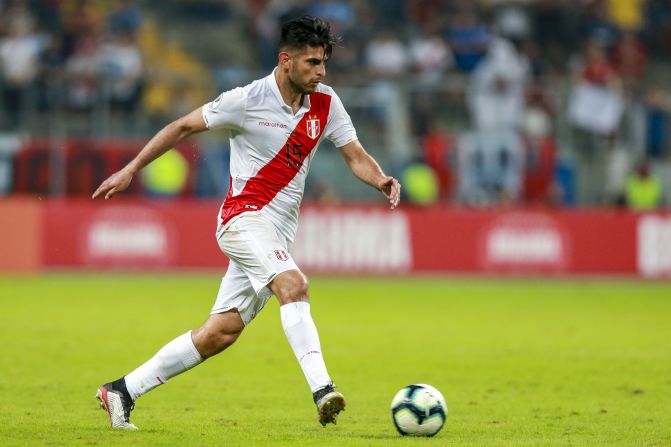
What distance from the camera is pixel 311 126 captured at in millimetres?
8148

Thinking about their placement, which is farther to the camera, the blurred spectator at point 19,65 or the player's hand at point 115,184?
the blurred spectator at point 19,65

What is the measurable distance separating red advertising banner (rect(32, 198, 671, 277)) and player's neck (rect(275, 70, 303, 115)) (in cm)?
1545

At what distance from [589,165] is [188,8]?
9.88 m

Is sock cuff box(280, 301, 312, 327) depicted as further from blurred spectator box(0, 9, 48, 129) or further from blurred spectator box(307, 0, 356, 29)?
blurred spectator box(307, 0, 356, 29)

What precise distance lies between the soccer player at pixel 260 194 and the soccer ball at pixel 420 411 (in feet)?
2.08

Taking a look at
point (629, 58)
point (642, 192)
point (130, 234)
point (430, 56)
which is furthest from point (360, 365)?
point (629, 58)

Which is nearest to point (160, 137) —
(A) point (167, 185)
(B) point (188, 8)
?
(A) point (167, 185)

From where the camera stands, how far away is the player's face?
7844 millimetres

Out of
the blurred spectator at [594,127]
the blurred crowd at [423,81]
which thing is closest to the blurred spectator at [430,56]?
the blurred crowd at [423,81]

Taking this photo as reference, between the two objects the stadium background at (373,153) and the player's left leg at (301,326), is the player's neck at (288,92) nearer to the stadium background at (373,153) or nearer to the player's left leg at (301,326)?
the player's left leg at (301,326)

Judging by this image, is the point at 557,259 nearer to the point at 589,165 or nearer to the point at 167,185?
the point at 589,165

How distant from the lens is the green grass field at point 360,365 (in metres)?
7.97

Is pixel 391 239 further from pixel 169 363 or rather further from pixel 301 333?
pixel 301 333

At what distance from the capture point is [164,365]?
793 centimetres
